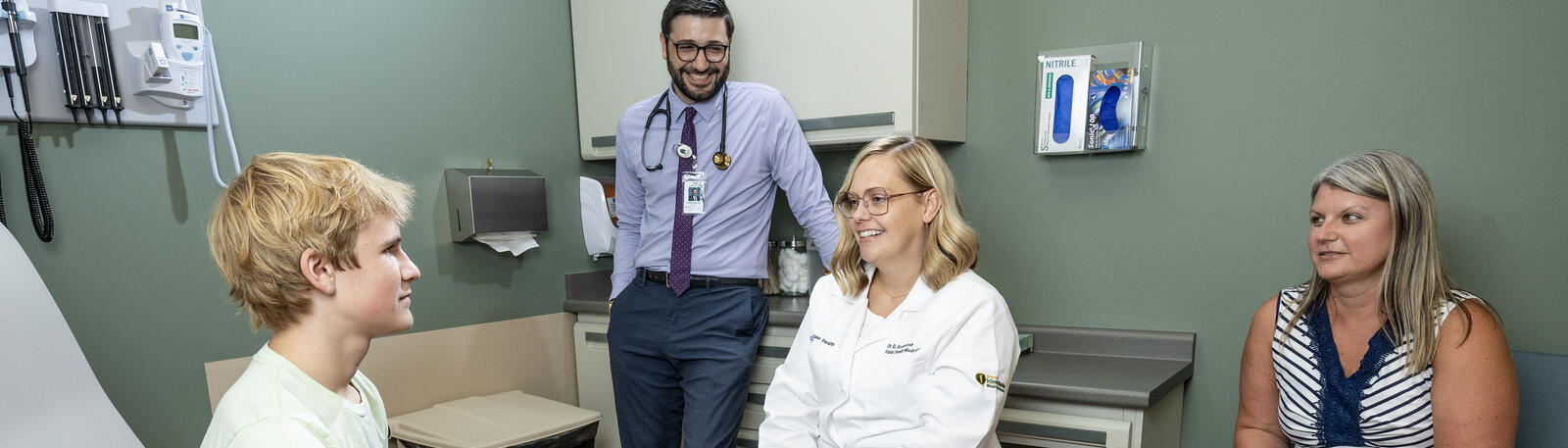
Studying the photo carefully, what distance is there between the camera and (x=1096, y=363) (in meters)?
2.13

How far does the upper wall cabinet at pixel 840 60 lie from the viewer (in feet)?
7.13

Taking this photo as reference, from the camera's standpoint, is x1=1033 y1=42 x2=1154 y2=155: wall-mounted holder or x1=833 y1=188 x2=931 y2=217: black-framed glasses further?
x1=1033 y1=42 x2=1154 y2=155: wall-mounted holder

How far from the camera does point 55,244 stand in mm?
1699

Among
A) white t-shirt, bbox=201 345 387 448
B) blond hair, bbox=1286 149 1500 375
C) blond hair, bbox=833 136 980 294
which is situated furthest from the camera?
blond hair, bbox=833 136 980 294

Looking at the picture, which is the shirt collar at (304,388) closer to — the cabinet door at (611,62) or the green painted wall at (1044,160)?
the green painted wall at (1044,160)

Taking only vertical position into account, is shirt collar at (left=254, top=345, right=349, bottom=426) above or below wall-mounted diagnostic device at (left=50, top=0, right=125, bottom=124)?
below

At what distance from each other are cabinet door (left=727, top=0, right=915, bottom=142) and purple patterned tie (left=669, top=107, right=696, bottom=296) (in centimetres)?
36

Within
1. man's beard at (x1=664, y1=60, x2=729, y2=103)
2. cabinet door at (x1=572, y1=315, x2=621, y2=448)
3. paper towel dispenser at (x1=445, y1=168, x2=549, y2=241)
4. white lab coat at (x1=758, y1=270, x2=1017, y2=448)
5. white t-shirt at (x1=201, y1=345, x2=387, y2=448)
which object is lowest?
cabinet door at (x1=572, y1=315, x2=621, y2=448)

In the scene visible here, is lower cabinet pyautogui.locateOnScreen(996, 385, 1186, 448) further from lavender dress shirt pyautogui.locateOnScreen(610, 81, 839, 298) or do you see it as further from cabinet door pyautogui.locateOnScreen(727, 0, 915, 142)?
cabinet door pyautogui.locateOnScreen(727, 0, 915, 142)

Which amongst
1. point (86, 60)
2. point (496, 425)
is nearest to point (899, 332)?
point (496, 425)

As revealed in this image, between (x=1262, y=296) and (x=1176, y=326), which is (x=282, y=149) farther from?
(x=1262, y=296)

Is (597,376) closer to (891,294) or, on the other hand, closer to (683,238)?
(683,238)

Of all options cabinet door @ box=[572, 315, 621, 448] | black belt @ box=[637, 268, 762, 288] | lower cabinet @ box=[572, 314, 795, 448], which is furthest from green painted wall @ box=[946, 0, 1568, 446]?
cabinet door @ box=[572, 315, 621, 448]

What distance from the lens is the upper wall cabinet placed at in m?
2.17
